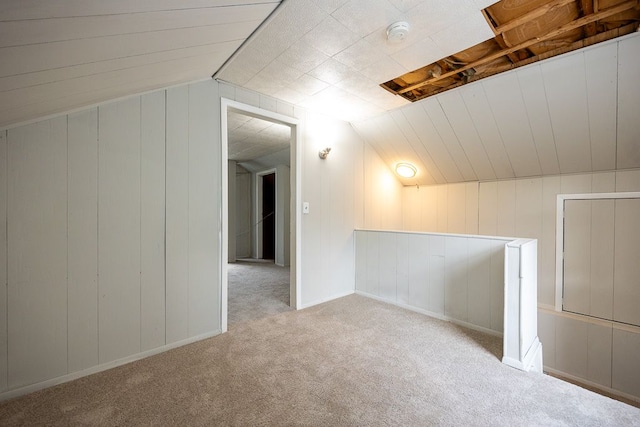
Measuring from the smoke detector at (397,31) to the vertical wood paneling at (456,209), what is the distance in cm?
232

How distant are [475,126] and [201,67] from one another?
2.53 meters

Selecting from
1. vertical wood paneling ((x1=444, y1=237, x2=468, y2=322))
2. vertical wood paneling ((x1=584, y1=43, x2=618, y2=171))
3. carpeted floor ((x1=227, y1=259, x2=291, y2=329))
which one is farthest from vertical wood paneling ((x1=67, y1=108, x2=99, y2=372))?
vertical wood paneling ((x1=584, y1=43, x2=618, y2=171))

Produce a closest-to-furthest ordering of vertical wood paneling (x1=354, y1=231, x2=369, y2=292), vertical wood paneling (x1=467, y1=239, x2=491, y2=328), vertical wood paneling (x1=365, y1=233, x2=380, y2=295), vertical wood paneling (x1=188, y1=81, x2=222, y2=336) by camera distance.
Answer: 1. vertical wood paneling (x1=188, y1=81, x2=222, y2=336)
2. vertical wood paneling (x1=467, y1=239, x2=491, y2=328)
3. vertical wood paneling (x1=365, y1=233, x2=380, y2=295)
4. vertical wood paneling (x1=354, y1=231, x2=369, y2=292)

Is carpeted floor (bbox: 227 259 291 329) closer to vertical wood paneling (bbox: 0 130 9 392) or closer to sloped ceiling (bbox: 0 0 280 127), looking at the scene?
vertical wood paneling (bbox: 0 130 9 392)

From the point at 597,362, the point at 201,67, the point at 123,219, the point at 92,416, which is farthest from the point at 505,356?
the point at 201,67

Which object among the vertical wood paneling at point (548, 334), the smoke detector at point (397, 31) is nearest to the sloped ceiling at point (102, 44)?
the smoke detector at point (397, 31)

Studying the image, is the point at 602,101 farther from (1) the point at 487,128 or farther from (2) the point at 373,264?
(2) the point at 373,264

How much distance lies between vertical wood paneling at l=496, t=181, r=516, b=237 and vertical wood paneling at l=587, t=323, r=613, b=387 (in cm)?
112

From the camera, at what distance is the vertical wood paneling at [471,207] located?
11.1 feet

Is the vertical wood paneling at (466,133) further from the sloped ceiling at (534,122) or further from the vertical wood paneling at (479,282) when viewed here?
the vertical wood paneling at (479,282)

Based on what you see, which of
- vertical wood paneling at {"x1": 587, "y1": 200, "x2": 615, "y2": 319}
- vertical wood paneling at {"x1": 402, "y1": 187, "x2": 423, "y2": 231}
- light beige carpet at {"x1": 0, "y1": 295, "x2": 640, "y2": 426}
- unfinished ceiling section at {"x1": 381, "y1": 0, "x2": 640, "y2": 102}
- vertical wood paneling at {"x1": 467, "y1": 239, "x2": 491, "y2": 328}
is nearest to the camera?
light beige carpet at {"x1": 0, "y1": 295, "x2": 640, "y2": 426}

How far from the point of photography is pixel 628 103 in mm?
2045

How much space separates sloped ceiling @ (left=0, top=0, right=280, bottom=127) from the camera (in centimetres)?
82

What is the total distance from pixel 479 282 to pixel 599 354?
1.50 m
